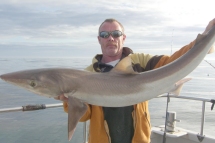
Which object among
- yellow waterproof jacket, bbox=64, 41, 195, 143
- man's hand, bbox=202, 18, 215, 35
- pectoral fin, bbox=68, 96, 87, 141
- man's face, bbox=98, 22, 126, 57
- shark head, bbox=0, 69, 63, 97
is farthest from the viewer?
man's face, bbox=98, 22, 126, 57

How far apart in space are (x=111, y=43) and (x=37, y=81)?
1129 millimetres

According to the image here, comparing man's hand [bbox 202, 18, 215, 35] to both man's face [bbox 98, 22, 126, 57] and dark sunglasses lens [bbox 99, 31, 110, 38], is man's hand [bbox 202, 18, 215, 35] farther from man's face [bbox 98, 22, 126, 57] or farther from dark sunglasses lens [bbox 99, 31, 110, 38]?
dark sunglasses lens [bbox 99, 31, 110, 38]

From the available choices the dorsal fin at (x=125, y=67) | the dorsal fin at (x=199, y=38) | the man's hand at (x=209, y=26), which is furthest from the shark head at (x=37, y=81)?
the man's hand at (x=209, y=26)

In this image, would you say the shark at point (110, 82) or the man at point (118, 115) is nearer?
the shark at point (110, 82)

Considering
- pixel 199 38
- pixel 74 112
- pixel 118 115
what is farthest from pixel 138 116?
pixel 199 38

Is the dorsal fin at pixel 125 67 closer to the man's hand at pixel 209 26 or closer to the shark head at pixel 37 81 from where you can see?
the shark head at pixel 37 81

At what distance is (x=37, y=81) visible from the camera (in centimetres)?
252

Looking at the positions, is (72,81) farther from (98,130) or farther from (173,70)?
(173,70)

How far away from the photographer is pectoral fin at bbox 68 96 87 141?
7.84 ft

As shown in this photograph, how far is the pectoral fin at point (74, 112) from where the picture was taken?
2.39 meters

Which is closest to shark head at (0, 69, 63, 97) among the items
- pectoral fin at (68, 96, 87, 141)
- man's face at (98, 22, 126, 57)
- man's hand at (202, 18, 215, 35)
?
pectoral fin at (68, 96, 87, 141)

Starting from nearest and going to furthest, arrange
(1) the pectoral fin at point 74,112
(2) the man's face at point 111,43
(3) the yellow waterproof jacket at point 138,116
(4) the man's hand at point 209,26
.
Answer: (1) the pectoral fin at point 74,112 → (4) the man's hand at point 209,26 → (3) the yellow waterproof jacket at point 138,116 → (2) the man's face at point 111,43

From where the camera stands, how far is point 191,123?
449 inches

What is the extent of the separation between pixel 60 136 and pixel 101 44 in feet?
20.8
